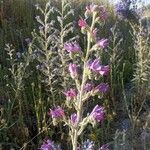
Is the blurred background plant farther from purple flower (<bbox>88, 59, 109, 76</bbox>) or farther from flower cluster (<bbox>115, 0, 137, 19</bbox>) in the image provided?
flower cluster (<bbox>115, 0, 137, 19</bbox>)

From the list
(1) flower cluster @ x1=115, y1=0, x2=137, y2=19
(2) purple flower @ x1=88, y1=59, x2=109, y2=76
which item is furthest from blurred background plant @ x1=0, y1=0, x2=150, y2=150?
(1) flower cluster @ x1=115, y1=0, x2=137, y2=19

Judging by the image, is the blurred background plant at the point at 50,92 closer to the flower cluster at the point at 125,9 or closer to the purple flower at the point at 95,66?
the purple flower at the point at 95,66

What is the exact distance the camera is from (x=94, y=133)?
3.92 m

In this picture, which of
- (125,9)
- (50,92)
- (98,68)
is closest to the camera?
(98,68)

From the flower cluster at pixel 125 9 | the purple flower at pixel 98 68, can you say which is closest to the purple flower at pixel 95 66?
the purple flower at pixel 98 68

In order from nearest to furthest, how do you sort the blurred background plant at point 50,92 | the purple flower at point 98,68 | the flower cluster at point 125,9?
the purple flower at point 98,68, the blurred background plant at point 50,92, the flower cluster at point 125,9

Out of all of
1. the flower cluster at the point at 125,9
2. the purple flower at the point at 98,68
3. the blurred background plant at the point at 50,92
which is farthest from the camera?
the flower cluster at the point at 125,9

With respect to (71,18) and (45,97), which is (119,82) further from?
(71,18)

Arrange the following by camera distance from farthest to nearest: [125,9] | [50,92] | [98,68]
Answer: [125,9] → [50,92] → [98,68]

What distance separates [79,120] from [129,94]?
2.47 m

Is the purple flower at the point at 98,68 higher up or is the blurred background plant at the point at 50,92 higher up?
the purple flower at the point at 98,68

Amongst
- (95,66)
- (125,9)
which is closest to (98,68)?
(95,66)

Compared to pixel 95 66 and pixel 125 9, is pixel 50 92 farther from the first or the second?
pixel 125 9

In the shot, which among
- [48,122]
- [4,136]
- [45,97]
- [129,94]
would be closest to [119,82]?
[129,94]
